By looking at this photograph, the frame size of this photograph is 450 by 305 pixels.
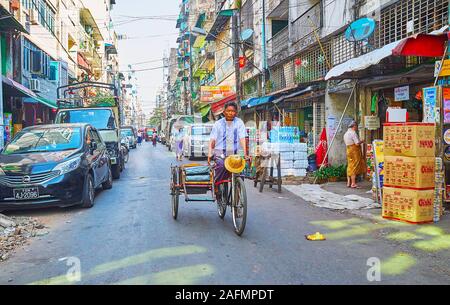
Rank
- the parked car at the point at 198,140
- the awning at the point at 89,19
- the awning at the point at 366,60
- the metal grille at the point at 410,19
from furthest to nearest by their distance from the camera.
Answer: the awning at the point at 89,19 → the parked car at the point at 198,140 → the metal grille at the point at 410,19 → the awning at the point at 366,60

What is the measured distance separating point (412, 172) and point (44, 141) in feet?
23.9

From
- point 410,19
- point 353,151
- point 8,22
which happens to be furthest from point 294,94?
point 8,22

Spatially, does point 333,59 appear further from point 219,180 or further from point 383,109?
point 219,180

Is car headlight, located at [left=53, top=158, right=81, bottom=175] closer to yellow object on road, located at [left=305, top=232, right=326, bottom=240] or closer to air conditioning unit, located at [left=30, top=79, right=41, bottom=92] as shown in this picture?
yellow object on road, located at [left=305, top=232, right=326, bottom=240]

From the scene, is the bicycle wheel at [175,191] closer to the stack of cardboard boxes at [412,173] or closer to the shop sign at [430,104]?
the stack of cardboard boxes at [412,173]

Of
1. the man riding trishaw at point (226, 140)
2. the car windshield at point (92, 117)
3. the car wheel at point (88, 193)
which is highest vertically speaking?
the car windshield at point (92, 117)

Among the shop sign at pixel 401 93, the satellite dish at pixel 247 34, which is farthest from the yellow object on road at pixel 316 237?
the satellite dish at pixel 247 34

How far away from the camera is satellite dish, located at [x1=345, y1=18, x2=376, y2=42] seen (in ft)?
38.2

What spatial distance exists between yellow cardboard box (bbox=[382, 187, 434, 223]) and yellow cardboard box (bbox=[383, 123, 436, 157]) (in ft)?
2.06

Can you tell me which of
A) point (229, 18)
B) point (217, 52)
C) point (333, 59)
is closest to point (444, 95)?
point (333, 59)

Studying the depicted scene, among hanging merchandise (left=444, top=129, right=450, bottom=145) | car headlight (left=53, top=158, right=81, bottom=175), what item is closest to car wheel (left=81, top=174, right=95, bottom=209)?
car headlight (left=53, top=158, right=81, bottom=175)

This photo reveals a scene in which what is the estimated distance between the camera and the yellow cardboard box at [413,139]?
7.27 metres

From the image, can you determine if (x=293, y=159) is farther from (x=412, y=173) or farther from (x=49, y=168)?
(x=49, y=168)

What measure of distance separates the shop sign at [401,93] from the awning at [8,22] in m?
13.6
